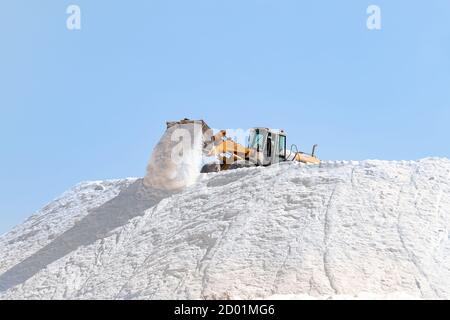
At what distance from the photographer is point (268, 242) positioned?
14.1 m

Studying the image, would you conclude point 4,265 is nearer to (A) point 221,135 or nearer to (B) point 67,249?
(B) point 67,249

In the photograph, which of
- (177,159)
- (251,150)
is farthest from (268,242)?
(251,150)

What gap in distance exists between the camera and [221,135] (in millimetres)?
21438

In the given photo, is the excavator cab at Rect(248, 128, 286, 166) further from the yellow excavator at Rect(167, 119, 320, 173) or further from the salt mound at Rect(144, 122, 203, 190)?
the salt mound at Rect(144, 122, 203, 190)

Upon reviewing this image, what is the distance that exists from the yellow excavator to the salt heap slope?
1.75m

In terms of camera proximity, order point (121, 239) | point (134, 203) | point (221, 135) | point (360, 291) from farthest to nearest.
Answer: point (221, 135)
point (134, 203)
point (121, 239)
point (360, 291)

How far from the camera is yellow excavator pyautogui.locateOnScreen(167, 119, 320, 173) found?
68.5 feet

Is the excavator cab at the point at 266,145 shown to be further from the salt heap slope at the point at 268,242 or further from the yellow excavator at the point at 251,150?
the salt heap slope at the point at 268,242

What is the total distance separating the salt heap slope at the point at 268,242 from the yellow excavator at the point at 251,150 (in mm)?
1755

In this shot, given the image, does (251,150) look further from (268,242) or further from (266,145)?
(268,242)

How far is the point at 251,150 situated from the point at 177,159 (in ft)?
15.1
